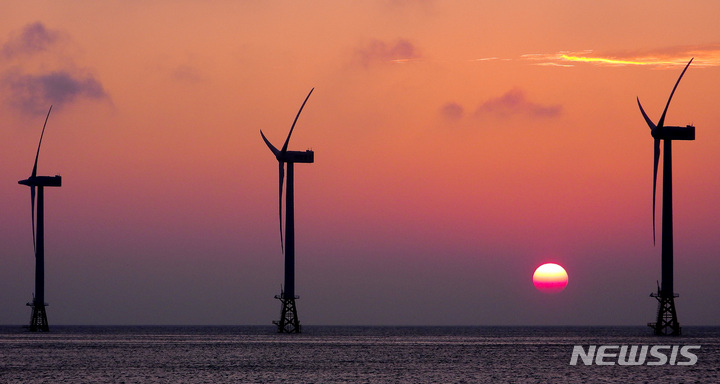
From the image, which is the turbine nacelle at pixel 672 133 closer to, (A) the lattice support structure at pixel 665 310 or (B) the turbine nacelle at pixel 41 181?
(A) the lattice support structure at pixel 665 310

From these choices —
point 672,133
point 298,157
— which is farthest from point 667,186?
point 298,157

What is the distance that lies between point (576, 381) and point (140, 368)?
4386 centimetres

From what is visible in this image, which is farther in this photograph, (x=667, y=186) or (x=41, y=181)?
(x=41, y=181)

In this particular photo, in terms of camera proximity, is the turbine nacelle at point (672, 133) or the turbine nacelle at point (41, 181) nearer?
the turbine nacelle at point (672, 133)

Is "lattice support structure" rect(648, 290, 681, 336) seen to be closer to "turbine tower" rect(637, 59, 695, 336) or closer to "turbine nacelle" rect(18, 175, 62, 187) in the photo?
"turbine tower" rect(637, 59, 695, 336)

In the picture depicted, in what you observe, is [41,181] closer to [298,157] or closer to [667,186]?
[298,157]

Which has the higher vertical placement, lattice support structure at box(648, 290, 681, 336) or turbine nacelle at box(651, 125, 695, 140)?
turbine nacelle at box(651, 125, 695, 140)

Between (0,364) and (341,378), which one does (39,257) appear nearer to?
(0,364)

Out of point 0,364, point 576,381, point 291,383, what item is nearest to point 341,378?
point 291,383

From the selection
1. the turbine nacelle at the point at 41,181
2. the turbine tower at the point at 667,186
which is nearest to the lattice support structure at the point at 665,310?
the turbine tower at the point at 667,186

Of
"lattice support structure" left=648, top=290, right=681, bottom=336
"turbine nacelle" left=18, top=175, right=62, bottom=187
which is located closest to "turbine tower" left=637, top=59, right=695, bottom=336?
"lattice support structure" left=648, top=290, right=681, bottom=336

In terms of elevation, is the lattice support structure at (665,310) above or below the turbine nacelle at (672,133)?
below

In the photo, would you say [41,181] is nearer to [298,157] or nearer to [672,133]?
[298,157]

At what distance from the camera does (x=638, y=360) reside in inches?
4988
